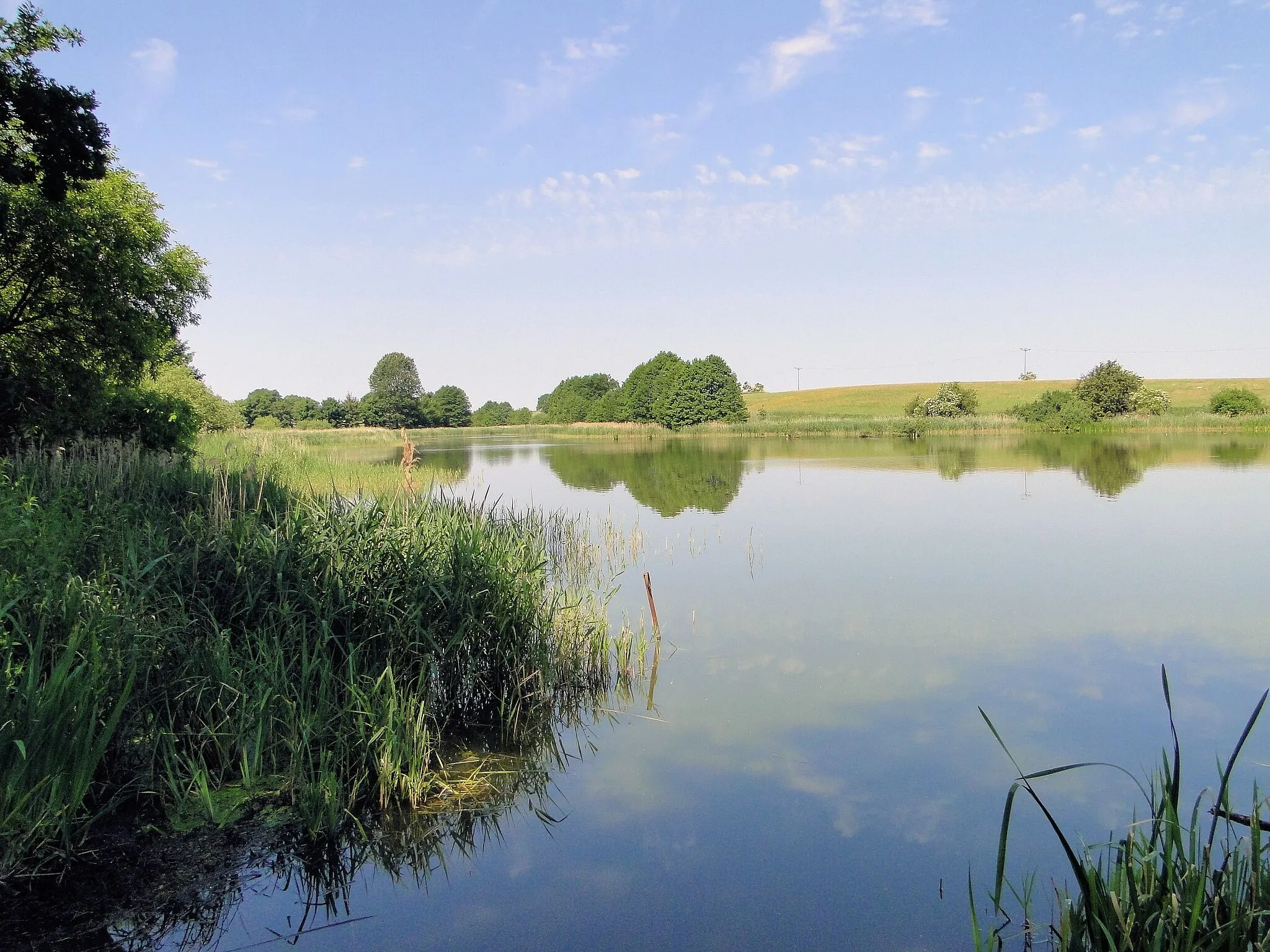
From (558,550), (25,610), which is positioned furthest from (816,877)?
(558,550)

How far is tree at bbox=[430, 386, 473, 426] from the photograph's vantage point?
8306 cm

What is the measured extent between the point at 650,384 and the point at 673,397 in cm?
657

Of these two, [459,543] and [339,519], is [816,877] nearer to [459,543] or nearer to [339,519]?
[459,543]

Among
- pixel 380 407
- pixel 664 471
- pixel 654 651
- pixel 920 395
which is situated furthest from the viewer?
pixel 380 407

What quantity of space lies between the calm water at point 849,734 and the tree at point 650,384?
1940 inches

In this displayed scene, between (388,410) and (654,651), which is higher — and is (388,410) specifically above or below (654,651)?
above

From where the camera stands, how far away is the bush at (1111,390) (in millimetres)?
48000

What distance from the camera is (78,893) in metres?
2.96

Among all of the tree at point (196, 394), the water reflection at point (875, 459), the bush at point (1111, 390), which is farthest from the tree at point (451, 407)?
the bush at point (1111, 390)

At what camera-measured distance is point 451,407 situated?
8475cm

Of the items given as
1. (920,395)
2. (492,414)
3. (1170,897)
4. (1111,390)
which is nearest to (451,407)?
(492,414)

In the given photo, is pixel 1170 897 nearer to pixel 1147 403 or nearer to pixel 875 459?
pixel 875 459

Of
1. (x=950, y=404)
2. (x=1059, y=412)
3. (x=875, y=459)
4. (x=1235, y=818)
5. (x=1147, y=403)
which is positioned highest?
(x=950, y=404)

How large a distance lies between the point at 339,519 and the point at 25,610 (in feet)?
6.95
